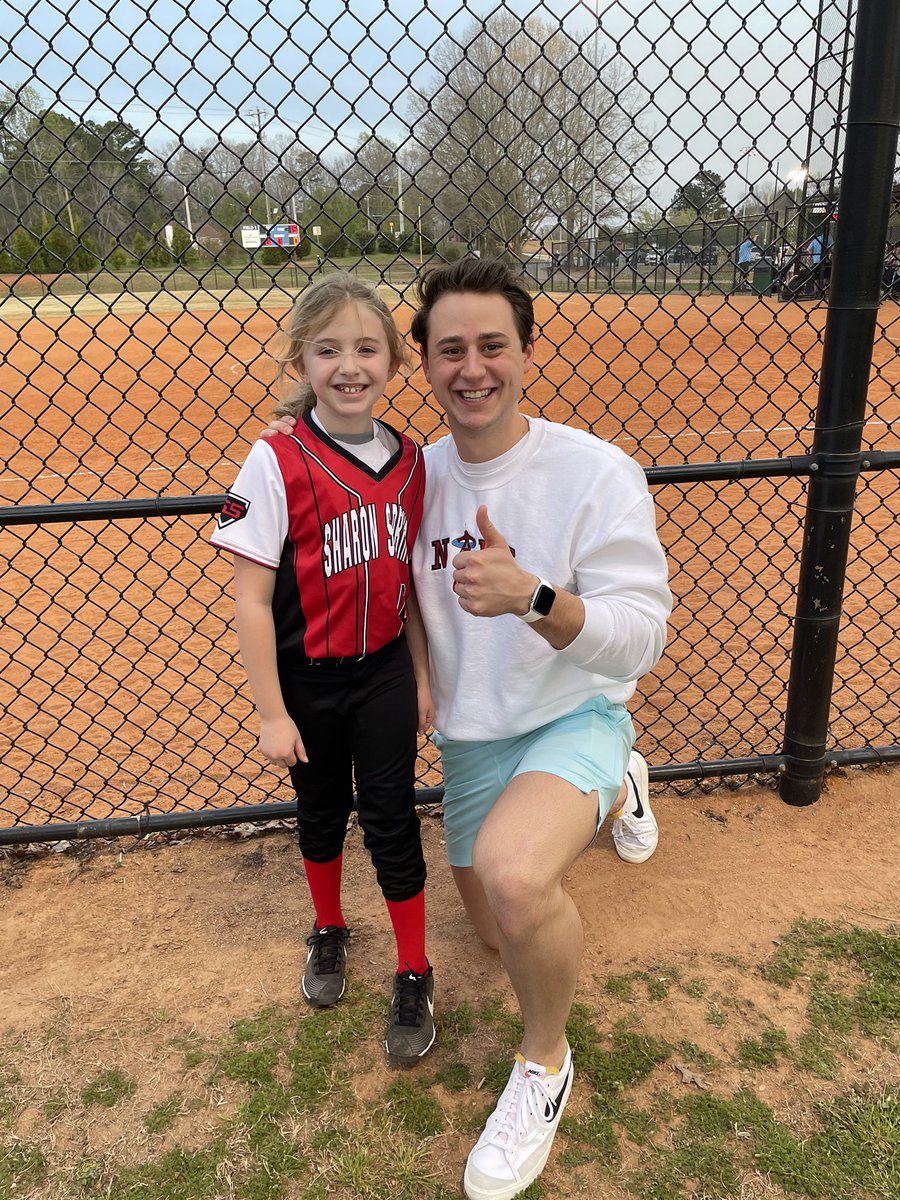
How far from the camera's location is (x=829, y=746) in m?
3.32

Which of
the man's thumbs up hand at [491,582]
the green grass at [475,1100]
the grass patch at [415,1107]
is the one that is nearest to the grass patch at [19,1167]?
the green grass at [475,1100]

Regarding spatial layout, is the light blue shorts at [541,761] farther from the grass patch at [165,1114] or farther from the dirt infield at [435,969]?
the grass patch at [165,1114]

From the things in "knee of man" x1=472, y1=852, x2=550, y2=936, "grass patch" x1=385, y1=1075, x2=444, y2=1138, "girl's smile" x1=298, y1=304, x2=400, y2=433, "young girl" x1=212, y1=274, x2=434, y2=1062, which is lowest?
"grass patch" x1=385, y1=1075, x2=444, y2=1138

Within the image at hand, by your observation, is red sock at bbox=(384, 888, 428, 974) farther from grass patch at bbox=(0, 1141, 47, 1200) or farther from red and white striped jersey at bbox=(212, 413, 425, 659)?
grass patch at bbox=(0, 1141, 47, 1200)

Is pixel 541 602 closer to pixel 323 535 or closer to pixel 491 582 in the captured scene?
pixel 491 582

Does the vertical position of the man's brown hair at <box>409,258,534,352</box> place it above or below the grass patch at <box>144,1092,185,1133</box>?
above

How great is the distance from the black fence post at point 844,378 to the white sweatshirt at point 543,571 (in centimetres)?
93

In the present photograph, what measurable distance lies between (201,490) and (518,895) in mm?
6479

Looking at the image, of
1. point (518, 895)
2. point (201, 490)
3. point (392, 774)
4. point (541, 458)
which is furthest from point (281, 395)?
point (201, 490)

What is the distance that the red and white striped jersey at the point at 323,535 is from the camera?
A: 1.85 metres

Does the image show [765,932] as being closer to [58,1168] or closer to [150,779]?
[58,1168]

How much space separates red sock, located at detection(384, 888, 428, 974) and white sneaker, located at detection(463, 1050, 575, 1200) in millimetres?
394

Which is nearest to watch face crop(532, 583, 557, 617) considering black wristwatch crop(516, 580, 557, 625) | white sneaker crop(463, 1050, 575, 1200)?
black wristwatch crop(516, 580, 557, 625)

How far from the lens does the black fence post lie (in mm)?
2279
